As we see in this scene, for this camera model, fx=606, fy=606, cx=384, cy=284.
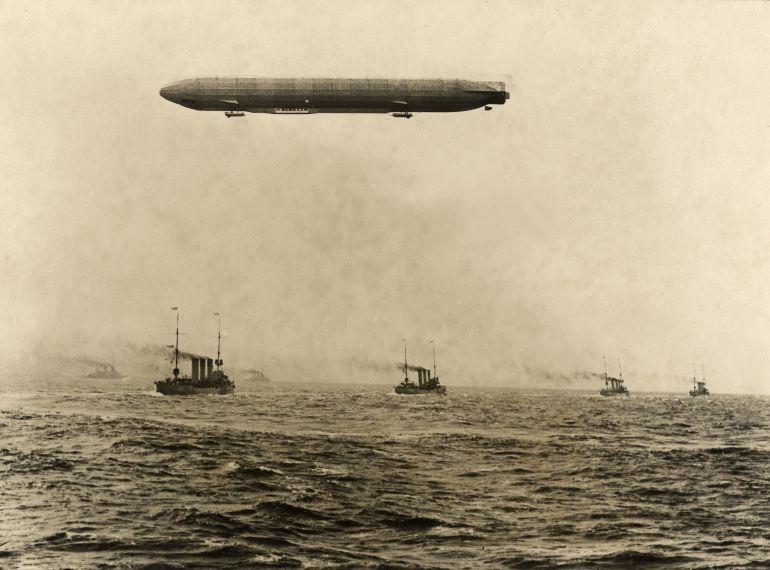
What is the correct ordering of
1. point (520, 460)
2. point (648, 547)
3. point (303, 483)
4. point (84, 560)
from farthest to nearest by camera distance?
point (520, 460), point (303, 483), point (648, 547), point (84, 560)

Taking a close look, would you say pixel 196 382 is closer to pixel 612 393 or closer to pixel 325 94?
pixel 325 94

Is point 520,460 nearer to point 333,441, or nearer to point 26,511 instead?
point 333,441

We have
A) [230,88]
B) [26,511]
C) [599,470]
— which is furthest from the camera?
[230,88]

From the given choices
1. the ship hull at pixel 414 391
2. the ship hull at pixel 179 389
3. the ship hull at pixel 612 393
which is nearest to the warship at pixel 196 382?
the ship hull at pixel 179 389

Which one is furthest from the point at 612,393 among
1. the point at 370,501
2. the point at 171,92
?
the point at 370,501

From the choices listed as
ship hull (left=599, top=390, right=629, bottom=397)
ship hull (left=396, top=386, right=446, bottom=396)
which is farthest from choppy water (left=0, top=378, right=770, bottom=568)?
ship hull (left=599, top=390, right=629, bottom=397)

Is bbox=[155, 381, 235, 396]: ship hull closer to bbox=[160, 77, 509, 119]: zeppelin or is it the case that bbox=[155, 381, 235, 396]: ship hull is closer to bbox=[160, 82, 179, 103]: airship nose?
bbox=[160, 77, 509, 119]: zeppelin

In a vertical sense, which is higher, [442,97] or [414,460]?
[442,97]

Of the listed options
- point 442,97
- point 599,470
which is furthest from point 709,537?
point 442,97
